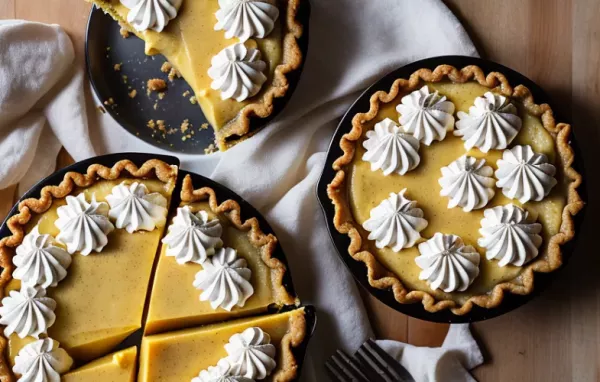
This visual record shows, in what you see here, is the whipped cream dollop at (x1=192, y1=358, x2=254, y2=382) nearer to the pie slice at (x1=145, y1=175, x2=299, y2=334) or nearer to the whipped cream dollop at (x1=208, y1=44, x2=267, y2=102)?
the pie slice at (x1=145, y1=175, x2=299, y2=334)

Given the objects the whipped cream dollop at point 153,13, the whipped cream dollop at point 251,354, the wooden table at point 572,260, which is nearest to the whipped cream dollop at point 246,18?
the whipped cream dollop at point 153,13

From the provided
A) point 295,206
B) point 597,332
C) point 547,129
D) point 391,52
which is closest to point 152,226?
point 295,206

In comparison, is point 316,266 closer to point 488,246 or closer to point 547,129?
point 488,246

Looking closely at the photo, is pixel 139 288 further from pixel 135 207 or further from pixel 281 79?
pixel 281 79

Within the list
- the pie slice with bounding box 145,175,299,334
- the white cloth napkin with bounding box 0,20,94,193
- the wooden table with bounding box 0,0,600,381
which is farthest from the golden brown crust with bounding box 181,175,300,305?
the white cloth napkin with bounding box 0,20,94,193

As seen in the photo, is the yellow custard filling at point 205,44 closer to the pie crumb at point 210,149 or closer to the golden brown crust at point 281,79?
the golden brown crust at point 281,79

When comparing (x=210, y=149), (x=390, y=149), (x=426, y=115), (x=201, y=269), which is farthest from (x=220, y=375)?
(x=426, y=115)
